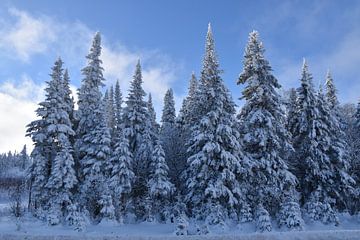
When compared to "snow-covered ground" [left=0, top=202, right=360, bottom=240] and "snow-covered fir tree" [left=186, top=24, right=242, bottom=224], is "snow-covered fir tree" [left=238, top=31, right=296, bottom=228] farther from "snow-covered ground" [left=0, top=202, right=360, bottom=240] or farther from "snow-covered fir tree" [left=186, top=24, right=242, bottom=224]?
"snow-covered ground" [left=0, top=202, right=360, bottom=240]

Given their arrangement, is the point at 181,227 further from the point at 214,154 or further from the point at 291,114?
the point at 291,114

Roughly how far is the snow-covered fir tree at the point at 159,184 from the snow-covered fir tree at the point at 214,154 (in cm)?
310

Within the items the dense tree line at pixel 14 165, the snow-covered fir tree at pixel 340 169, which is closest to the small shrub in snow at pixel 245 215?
the snow-covered fir tree at pixel 340 169

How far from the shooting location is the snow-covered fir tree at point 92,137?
33594 millimetres

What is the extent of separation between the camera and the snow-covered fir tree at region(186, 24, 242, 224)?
27891 millimetres

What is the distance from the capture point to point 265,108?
31156 millimetres

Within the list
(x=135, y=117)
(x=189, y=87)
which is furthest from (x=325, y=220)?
(x=189, y=87)

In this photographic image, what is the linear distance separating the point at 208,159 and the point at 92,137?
1342 cm

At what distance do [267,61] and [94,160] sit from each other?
63.5 feet

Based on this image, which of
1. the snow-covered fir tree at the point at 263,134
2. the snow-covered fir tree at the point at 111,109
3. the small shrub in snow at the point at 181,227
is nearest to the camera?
the small shrub in snow at the point at 181,227

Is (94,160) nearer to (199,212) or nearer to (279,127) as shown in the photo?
(199,212)

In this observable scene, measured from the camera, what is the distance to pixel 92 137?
35.7 m

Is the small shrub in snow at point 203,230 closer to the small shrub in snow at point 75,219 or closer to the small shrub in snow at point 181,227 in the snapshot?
the small shrub in snow at point 181,227

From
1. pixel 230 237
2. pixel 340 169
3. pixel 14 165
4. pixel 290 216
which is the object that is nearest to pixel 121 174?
pixel 290 216
